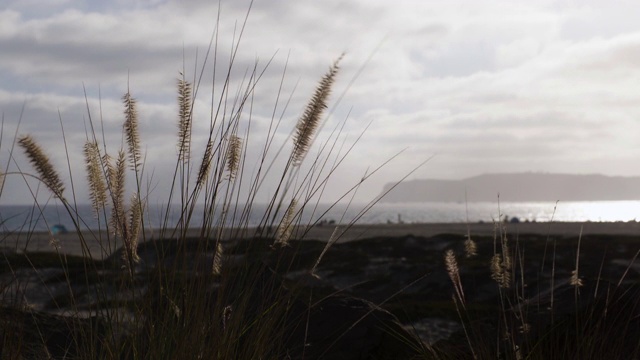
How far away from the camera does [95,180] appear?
7.57 ft

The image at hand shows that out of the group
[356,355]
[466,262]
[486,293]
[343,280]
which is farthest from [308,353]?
[466,262]

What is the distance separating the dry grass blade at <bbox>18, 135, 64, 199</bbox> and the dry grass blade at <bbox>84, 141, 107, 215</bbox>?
0.42 ft

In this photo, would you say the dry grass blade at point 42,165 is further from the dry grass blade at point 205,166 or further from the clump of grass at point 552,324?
the clump of grass at point 552,324

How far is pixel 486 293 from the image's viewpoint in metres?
6.62

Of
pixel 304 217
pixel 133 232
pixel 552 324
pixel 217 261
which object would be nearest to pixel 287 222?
pixel 217 261

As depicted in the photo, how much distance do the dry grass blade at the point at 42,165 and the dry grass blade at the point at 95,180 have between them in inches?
5.0

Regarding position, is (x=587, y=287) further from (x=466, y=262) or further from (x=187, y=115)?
(x=466, y=262)

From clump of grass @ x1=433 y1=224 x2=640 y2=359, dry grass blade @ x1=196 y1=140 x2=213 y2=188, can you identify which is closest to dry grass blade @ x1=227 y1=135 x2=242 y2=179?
dry grass blade @ x1=196 y1=140 x2=213 y2=188

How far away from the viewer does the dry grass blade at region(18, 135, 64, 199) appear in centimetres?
216

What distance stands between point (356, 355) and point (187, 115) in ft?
6.12

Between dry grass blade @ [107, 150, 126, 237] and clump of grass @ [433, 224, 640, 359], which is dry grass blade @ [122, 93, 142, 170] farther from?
clump of grass @ [433, 224, 640, 359]

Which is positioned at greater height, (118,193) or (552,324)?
(118,193)

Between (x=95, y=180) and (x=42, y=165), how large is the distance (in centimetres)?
18

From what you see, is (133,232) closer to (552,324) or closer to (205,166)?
(205,166)
